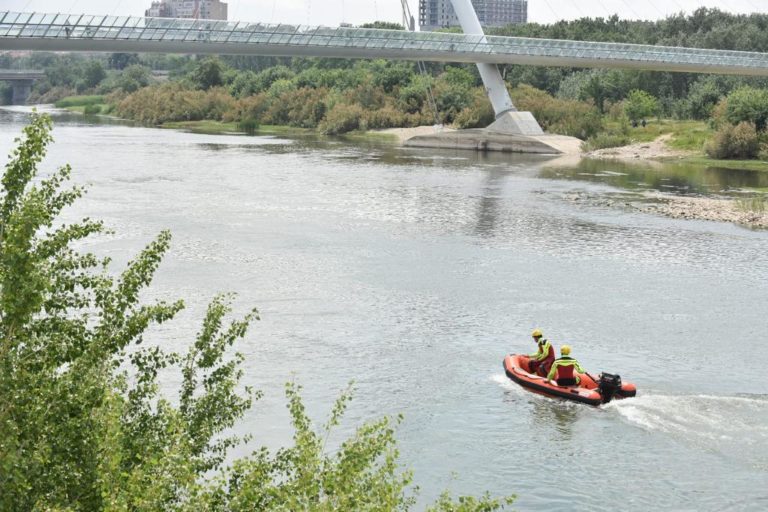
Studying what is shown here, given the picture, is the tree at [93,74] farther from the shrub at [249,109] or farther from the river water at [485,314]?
the river water at [485,314]

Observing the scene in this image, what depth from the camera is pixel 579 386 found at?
16438 mm

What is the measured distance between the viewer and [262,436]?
560 inches

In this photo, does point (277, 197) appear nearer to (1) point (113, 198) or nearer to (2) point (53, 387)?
(1) point (113, 198)

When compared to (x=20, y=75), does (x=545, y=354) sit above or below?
below

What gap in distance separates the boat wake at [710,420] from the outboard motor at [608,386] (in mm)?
115

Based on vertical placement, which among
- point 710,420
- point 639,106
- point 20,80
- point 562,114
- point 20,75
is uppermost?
point 20,75

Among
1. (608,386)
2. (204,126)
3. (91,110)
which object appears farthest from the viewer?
(91,110)

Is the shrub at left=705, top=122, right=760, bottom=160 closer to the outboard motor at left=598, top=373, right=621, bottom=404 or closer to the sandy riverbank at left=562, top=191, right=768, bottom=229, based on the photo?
the sandy riverbank at left=562, top=191, right=768, bottom=229

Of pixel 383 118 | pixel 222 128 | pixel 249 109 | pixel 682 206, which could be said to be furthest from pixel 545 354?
pixel 249 109

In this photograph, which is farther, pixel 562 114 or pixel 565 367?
pixel 562 114

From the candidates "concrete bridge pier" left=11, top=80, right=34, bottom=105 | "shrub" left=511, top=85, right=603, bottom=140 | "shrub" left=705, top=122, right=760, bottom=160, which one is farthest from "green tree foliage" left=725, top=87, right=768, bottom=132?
"concrete bridge pier" left=11, top=80, right=34, bottom=105

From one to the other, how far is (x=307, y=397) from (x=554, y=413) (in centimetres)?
343

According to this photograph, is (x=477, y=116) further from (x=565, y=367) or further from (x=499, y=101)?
(x=565, y=367)

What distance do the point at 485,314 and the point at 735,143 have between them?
123 feet
